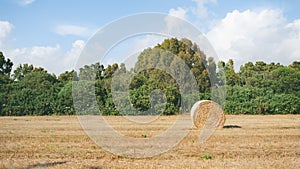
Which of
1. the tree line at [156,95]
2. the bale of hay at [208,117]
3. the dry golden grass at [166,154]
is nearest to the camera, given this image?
the dry golden grass at [166,154]

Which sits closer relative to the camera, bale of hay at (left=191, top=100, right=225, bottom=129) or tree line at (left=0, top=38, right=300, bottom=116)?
bale of hay at (left=191, top=100, right=225, bottom=129)

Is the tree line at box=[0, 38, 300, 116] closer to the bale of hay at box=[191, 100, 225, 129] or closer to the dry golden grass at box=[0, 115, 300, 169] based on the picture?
the bale of hay at box=[191, 100, 225, 129]

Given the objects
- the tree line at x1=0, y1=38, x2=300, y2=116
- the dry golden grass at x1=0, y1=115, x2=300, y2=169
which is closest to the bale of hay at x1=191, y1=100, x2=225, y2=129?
the dry golden grass at x1=0, y1=115, x2=300, y2=169

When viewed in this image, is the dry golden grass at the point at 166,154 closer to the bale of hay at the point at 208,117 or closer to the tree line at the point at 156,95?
the bale of hay at the point at 208,117

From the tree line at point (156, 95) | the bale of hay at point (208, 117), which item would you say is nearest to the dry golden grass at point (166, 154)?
the bale of hay at point (208, 117)

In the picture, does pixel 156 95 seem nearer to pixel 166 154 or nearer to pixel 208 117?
pixel 208 117

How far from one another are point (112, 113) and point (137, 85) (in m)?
4.20

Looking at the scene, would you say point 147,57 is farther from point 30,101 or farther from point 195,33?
point 30,101

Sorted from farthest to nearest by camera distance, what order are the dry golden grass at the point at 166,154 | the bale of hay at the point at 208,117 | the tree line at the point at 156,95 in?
the tree line at the point at 156,95 → the bale of hay at the point at 208,117 → the dry golden grass at the point at 166,154

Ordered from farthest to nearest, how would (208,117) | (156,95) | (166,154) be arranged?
(156,95), (208,117), (166,154)

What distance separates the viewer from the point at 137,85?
113 ft

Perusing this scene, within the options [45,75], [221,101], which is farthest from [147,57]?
[45,75]

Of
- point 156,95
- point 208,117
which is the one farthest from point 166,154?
point 156,95

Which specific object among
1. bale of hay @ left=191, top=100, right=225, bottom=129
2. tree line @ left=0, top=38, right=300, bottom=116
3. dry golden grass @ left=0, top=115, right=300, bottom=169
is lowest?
dry golden grass @ left=0, top=115, right=300, bottom=169
